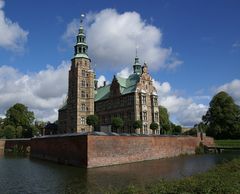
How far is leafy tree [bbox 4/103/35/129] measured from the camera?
72.4 m

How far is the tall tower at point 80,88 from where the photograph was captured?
198ft

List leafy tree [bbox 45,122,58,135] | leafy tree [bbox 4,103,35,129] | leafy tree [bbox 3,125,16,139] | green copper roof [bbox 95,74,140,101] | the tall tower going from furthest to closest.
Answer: leafy tree [bbox 4,103,35,129]
leafy tree [bbox 45,122,58,135]
leafy tree [bbox 3,125,16,139]
the tall tower
green copper roof [bbox 95,74,140,101]

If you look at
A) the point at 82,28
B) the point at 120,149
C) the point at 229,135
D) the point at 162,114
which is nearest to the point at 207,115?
the point at 229,135

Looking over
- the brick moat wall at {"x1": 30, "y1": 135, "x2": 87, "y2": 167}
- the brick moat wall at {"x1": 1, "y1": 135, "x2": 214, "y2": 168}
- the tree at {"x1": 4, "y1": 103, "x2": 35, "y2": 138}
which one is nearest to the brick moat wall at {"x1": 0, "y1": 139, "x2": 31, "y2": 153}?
the brick moat wall at {"x1": 1, "y1": 135, "x2": 214, "y2": 168}

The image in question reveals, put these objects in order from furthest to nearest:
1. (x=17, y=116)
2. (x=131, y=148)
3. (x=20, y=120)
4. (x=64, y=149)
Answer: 1. (x=20, y=120)
2. (x=17, y=116)
3. (x=131, y=148)
4. (x=64, y=149)

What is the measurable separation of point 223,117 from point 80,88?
29.3m

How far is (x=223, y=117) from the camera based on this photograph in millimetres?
60906

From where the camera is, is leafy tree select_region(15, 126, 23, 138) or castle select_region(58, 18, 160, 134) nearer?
castle select_region(58, 18, 160, 134)

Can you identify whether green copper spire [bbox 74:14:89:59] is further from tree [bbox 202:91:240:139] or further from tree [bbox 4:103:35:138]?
tree [bbox 202:91:240:139]

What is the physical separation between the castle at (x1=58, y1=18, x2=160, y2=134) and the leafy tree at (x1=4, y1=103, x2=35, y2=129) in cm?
1666

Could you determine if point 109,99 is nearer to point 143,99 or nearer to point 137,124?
point 143,99

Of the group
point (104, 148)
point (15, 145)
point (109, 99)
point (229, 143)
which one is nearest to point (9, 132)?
point (15, 145)

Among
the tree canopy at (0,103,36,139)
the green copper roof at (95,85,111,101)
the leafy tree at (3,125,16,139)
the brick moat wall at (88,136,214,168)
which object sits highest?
the green copper roof at (95,85,111,101)

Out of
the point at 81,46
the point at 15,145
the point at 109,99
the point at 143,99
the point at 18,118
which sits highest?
the point at 81,46
